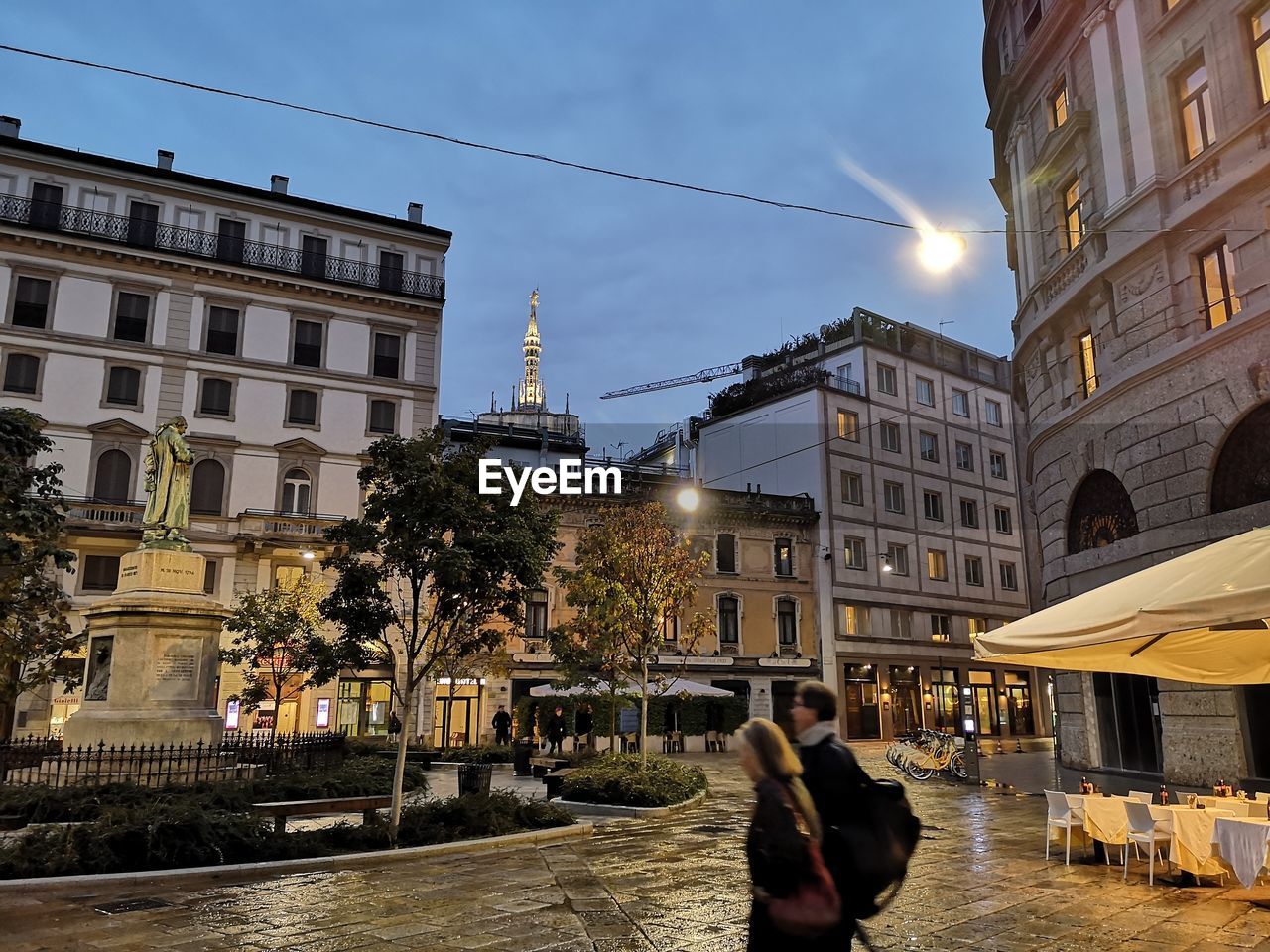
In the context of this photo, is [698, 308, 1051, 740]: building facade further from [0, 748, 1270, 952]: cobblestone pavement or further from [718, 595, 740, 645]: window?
[0, 748, 1270, 952]: cobblestone pavement

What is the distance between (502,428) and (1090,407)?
3638cm

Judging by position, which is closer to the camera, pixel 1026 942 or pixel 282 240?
pixel 1026 942

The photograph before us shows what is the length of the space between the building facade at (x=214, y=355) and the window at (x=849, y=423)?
1944 cm

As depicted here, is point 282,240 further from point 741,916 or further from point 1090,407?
point 741,916

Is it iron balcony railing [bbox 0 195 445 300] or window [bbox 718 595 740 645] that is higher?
iron balcony railing [bbox 0 195 445 300]

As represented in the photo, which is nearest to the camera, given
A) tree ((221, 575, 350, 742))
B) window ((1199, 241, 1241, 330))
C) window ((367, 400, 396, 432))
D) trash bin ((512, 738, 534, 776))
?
window ((1199, 241, 1241, 330))

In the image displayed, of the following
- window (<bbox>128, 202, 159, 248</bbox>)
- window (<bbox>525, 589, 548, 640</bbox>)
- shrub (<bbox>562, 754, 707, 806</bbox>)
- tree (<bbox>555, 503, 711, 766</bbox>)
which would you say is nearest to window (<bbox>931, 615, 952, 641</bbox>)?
window (<bbox>525, 589, 548, 640</bbox>)

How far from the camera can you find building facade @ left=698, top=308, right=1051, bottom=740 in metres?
44.1

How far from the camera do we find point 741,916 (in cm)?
858

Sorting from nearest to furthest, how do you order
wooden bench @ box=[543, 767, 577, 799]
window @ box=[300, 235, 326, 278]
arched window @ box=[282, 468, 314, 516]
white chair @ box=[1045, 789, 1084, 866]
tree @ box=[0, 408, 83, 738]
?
white chair @ box=[1045, 789, 1084, 866]
tree @ box=[0, 408, 83, 738]
wooden bench @ box=[543, 767, 577, 799]
arched window @ box=[282, 468, 314, 516]
window @ box=[300, 235, 326, 278]

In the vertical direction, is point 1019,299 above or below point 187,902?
above

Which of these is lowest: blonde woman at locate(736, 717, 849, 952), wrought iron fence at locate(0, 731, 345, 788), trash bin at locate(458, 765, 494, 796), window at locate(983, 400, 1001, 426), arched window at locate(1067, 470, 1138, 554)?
trash bin at locate(458, 765, 494, 796)

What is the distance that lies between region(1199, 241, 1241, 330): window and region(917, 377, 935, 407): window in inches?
1306

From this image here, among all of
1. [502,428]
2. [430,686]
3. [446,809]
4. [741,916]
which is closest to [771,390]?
[502,428]
